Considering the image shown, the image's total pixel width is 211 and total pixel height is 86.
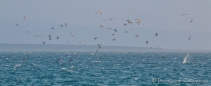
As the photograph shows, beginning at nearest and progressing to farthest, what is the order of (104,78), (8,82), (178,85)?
1. (178,85)
2. (8,82)
3. (104,78)

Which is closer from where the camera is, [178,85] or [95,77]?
[178,85]

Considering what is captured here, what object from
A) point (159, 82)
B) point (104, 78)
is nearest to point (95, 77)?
point (104, 78)

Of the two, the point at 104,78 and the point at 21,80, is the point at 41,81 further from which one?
the point at 104,78

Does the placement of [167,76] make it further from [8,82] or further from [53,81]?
[8,82]

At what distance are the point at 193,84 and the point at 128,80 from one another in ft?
28.3

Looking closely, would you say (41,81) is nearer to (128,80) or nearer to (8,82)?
(8,82)

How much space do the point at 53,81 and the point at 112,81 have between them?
6901 millimetres

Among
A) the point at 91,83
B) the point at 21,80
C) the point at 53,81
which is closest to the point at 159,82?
the point at 91,83

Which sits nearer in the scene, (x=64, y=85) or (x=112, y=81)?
(x=64, y=85)

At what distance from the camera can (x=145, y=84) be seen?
194ft

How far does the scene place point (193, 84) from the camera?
58.2m

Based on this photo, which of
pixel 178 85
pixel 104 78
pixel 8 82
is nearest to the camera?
pixel 178 85

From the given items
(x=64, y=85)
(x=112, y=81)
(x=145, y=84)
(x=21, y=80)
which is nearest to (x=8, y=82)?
(x=21, y=80)

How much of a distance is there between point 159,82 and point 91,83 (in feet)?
25.4
